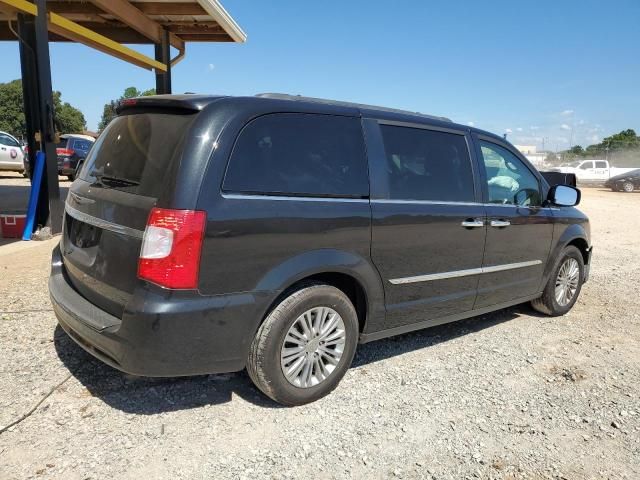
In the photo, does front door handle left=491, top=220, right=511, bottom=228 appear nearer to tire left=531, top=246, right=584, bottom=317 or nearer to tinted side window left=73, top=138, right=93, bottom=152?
tire left=531, top=246, right=584, bottom=317

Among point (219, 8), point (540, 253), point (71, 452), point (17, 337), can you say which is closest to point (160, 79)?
point (219, 8)

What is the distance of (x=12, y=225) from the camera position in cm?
769

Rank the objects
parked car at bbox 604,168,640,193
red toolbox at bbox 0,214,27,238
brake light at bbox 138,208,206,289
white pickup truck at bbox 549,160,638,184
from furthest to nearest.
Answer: white pickup truck at bbox 549,160,638,184, parked car at bbox 604,168,640,193, red toolbox at bbox 0,214,27,238, brake light at bbox 138,208,206,289

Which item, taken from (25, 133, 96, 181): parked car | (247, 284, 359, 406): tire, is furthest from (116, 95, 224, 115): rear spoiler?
(25, 133, 96, 181): parked car

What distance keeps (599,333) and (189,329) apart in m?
3.91

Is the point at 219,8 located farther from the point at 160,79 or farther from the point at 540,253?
the point at 540,253

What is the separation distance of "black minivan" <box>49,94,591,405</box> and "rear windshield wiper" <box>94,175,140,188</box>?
0.01 m

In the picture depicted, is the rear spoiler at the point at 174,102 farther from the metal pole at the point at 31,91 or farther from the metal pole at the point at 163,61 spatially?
the metal pole at the point at 163,61

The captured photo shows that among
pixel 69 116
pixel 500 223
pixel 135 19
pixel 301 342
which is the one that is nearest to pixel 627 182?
pixel 135 19

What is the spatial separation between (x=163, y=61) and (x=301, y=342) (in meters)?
10.7

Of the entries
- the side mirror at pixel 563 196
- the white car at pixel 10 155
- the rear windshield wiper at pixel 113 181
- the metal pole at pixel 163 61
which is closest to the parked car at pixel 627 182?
the metal pole at pixel 163 61

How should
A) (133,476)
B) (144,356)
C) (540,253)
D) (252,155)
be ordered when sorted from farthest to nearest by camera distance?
(540,253) → (252,155) → (144,356) → (133,476)

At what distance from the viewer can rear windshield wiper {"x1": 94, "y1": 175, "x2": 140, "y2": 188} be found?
113 inches

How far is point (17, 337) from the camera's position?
3.95 metres
